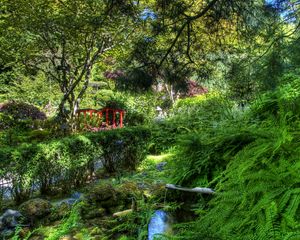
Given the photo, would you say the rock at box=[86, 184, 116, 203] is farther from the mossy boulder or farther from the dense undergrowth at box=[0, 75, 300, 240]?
the dense undergrowth at box=[0, 75, 300, 240]

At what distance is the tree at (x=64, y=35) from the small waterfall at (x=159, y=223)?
15.9ft

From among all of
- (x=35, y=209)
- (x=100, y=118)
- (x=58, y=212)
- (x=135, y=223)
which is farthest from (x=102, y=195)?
(x=100, y=118)

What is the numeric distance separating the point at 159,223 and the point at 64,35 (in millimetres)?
Answer: 6805

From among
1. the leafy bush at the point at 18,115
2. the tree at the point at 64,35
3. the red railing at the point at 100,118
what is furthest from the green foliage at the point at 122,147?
the leafy bush at the point at 18,115

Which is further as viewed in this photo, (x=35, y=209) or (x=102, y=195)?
(x=102, y=195)

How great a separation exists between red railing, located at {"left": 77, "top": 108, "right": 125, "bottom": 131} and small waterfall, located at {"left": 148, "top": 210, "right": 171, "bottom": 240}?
8.14m

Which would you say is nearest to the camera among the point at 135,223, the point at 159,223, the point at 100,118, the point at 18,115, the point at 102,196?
the point at 159,223

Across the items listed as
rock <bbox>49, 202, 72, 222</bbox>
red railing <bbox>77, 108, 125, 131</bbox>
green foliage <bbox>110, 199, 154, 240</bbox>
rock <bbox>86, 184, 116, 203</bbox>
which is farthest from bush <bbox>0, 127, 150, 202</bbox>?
red railing <bbox>77, 108, 125, 131</bbox>

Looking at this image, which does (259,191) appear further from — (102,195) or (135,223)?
(102,195)

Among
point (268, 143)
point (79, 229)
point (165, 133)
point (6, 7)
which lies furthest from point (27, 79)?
point (268, 143)

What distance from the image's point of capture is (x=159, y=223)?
2488mm

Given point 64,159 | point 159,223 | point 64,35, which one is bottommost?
point 159,223

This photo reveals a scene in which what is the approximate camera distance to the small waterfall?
2.33 meters

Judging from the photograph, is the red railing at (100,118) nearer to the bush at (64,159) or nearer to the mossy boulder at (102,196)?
the bush at (64,159)
